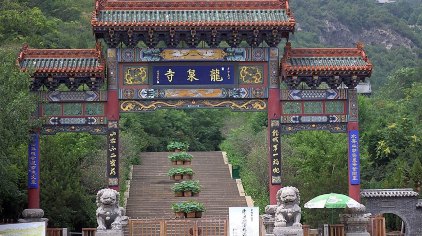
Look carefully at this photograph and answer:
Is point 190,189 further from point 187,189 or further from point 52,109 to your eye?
point 52,109

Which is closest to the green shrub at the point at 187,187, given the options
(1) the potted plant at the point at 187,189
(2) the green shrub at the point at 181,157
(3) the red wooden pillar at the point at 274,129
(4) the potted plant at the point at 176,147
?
(1) the potted plant at the point at 187,189

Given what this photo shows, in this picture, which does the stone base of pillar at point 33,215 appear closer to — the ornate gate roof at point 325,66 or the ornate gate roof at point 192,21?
the ornate gate roof at point 192,21

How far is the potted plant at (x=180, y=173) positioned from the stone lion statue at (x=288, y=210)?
13418 millimetres

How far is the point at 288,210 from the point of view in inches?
778

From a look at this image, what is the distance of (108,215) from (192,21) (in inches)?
200

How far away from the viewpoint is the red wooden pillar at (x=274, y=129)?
22.1 m

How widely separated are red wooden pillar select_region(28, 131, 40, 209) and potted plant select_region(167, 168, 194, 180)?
11.4 m

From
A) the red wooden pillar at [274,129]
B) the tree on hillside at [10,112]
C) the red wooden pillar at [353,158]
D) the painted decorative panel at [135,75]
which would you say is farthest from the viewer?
the painted decorative panel at [135,75]

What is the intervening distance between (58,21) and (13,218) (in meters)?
29.4

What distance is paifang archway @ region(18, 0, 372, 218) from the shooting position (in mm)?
22141

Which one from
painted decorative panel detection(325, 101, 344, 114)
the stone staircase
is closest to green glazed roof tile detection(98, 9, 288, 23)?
painted decorative panel detection(325, 101, 344, 114)

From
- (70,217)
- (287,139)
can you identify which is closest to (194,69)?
(70,217)

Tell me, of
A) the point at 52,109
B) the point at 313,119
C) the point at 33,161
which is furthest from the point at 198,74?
the point at 33,161

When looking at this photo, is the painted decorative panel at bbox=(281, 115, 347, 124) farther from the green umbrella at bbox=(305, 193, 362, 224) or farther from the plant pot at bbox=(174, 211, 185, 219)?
the plant pot at bbox=(174, 211, 185, 219)
